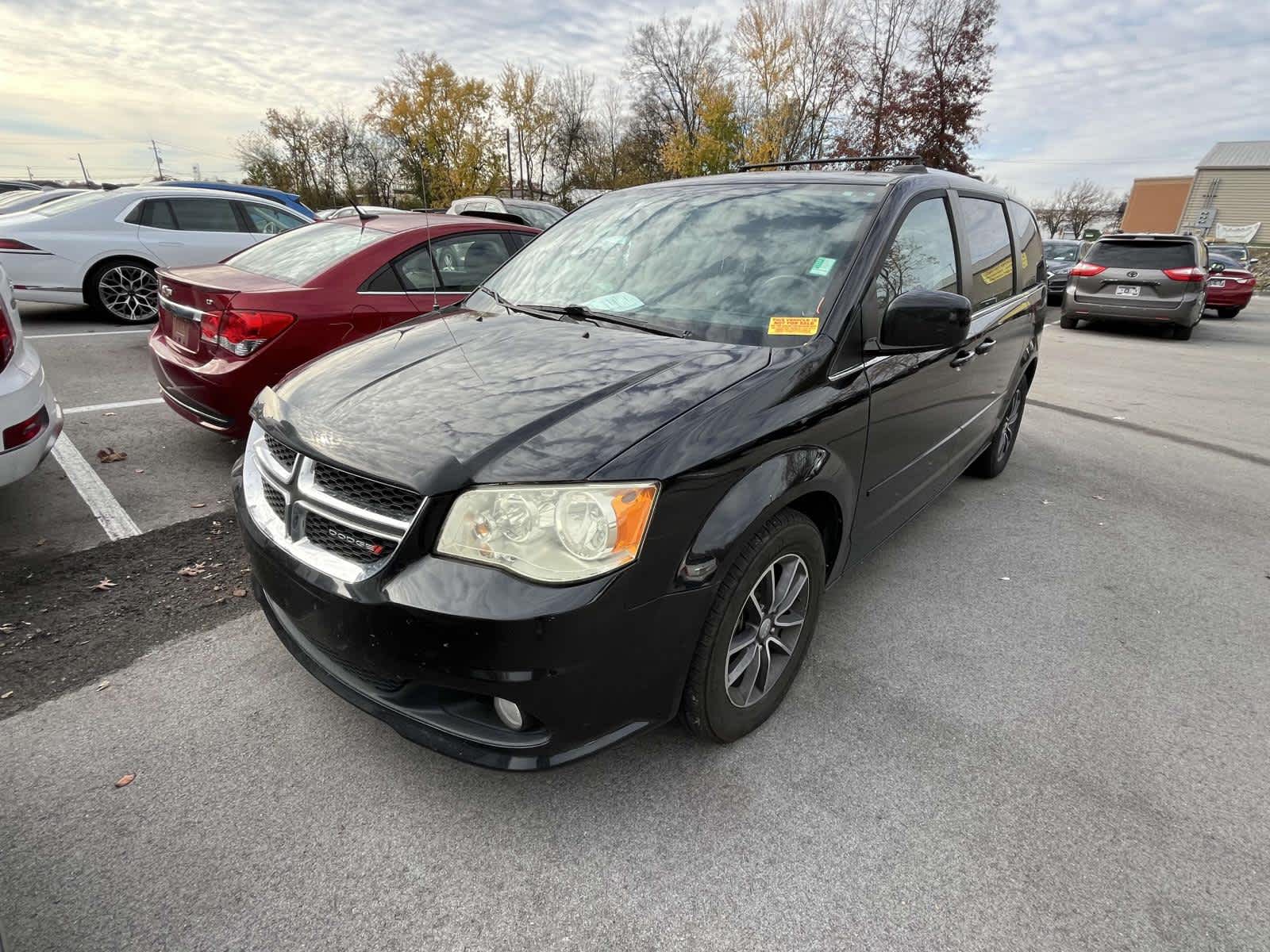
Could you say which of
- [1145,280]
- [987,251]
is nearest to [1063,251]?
[1145,280]

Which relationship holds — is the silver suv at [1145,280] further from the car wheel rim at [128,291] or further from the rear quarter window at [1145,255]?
the car wheel rim at [128,291]

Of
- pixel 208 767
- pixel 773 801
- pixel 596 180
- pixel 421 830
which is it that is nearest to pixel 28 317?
pixel 208 767

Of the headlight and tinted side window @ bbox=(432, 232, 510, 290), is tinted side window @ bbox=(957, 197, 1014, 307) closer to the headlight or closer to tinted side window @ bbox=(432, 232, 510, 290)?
the headlight

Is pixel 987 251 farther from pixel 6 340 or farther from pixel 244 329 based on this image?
pixel 6 340

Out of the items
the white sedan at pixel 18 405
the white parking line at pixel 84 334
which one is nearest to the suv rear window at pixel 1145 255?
the white sedan at pixel 18 405

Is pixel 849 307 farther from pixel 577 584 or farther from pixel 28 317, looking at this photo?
pixel 28 317

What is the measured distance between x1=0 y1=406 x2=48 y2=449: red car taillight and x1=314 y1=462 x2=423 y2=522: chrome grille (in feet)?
6.70

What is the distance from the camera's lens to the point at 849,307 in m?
2.32

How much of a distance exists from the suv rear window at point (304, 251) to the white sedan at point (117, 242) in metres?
3.92

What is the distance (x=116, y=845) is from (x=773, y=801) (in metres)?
1.76

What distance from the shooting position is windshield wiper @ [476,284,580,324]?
2633 mm

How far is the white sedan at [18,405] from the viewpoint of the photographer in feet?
9.70

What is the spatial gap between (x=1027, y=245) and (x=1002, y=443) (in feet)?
4.24

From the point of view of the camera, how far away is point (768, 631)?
2.21 m
